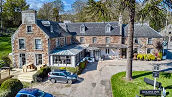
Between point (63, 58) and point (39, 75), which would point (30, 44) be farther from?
point (39, 75)

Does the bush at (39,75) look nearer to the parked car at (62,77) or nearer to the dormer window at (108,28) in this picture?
the parked car at (62,77)

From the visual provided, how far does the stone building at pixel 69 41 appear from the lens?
2250 centimetres

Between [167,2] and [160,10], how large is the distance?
135 centimetres

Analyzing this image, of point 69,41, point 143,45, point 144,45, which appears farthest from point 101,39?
point 144,45

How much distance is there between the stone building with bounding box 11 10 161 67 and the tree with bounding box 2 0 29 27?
3469 centimetres

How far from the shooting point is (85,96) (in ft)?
45.0

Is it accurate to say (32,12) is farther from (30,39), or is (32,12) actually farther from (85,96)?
(85,96)

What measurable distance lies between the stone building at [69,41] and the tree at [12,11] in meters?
34.7

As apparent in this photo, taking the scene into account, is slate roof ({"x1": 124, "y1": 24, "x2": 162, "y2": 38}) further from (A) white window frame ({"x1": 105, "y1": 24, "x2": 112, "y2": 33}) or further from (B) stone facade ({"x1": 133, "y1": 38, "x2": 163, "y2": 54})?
(A) white window frame ({"x1": 105, "y1": 24, "x2": 112, "y2": 33})

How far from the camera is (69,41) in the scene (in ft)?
105

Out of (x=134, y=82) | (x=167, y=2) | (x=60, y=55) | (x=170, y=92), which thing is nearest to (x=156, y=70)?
(x=170, y=92)

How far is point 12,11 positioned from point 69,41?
39.0 metres

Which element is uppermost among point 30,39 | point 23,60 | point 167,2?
point 167,2

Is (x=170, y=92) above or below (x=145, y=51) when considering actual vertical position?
below
